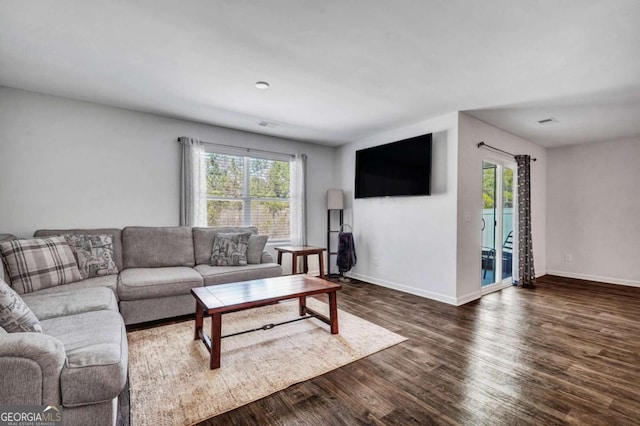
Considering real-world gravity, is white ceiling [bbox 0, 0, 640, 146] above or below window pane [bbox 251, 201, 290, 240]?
above

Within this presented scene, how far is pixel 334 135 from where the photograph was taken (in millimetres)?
4805

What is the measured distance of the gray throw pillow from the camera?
3.75 m

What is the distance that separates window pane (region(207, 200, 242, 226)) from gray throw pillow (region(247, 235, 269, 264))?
76cm

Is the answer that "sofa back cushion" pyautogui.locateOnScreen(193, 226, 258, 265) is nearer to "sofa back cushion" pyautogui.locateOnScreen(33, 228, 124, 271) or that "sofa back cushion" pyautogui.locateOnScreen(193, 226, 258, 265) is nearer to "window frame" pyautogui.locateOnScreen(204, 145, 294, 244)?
"window frame" pyautogui.locateOnScreen(204, 145, 294, 244)

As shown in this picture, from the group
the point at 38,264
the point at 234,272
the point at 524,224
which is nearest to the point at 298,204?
the point at 234,272

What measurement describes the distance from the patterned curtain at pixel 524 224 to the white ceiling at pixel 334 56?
1012mm

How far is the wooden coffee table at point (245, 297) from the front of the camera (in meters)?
2.09

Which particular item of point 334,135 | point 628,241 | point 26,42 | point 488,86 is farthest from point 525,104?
point 26,42

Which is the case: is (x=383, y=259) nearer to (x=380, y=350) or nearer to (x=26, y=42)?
(x=380, y=350)

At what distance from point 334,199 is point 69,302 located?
380 centimetres

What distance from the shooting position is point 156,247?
3469mm

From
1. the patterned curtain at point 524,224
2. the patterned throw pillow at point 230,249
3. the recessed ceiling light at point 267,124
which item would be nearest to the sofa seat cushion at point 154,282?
the patterned throw pillow at point 230,249

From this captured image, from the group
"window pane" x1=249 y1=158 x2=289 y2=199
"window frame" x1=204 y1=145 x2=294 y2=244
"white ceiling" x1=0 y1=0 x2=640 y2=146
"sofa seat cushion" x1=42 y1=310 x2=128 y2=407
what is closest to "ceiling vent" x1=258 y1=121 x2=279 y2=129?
"white ceiling" x1=0 y1=0 x2=640 y2=146

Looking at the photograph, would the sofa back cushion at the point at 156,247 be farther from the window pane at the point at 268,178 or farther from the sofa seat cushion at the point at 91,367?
the sofa seat cushion at the point at 91,367
